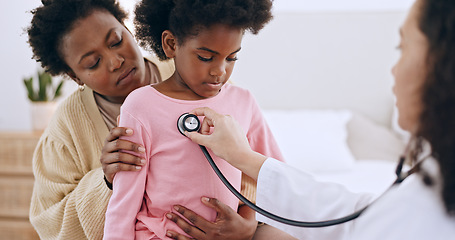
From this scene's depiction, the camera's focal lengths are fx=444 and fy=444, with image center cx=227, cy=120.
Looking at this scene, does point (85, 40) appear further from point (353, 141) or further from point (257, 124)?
point (353, 141)

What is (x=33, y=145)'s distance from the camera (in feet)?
8.86

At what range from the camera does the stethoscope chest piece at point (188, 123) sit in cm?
87

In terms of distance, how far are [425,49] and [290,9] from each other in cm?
243

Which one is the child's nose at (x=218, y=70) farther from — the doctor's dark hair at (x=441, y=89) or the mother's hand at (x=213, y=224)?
the doctor's dark hair at (x=441, y=89)

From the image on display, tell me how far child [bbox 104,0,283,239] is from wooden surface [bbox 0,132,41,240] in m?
2.05

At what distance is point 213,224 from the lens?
93 centimetres

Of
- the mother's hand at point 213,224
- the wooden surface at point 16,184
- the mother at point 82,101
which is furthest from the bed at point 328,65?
the mother's hand at point 213,224

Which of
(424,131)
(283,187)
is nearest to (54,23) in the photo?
(283,187)

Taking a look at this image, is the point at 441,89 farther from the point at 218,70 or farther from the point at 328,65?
the point at 328,65

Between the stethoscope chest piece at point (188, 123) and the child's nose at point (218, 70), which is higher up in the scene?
the child's nose at point (218, 70)

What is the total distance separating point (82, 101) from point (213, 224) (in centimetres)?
51

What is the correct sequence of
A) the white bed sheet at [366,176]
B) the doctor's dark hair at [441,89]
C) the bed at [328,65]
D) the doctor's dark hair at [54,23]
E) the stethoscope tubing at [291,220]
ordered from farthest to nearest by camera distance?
the bed at [328,65], the white bed sheet at [366,176], the doctor's dark hair at [54,23], the stethoscope tubing at [291,220], the doctor's dark hair at [441,89]

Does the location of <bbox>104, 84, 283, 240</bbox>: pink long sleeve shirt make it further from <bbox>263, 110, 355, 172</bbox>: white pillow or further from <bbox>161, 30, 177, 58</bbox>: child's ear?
<bbox>263, 110, 355, 172</bbox>: white pillow

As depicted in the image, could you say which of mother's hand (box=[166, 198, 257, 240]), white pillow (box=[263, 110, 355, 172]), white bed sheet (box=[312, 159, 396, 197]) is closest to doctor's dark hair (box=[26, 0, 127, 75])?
mother's hand (box=[166, 198, 257, 240])
